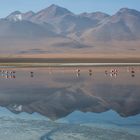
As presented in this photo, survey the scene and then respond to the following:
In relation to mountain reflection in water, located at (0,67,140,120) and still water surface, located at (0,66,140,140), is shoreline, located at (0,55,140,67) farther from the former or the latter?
still water surface, located at (0,66,140,140)

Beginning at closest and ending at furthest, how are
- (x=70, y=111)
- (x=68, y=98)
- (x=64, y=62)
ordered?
(x=70, y=111) < (x=68, y=98) < (x=64, y=62)

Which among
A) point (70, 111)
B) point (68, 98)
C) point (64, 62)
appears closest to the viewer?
point (70, 111)

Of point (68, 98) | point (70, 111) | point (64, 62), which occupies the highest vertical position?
point (64, 62)

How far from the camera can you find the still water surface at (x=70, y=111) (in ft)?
Answer: 50.2

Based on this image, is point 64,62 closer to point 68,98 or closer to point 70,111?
point 68,98

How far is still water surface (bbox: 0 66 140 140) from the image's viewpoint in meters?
15.3

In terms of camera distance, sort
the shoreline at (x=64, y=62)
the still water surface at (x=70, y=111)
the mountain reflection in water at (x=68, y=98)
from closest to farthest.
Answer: the still water surface at (x=70, y=111) → the mountain reflection in water at (x=68, y=98) → the shoreline at (x=64, y=62)

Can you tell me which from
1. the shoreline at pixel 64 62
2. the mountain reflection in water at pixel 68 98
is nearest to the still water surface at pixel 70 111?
the mountain reflection in water at pixel 68 98

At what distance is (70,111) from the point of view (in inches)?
792

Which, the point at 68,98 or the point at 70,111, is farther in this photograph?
the point at 68,98

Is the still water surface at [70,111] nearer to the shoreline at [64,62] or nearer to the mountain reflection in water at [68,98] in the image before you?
the mountain reflection in water at [68,98]

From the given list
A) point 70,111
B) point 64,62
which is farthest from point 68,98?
point 64,62

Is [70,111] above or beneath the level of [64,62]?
beneath

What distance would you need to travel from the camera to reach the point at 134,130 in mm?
15711
